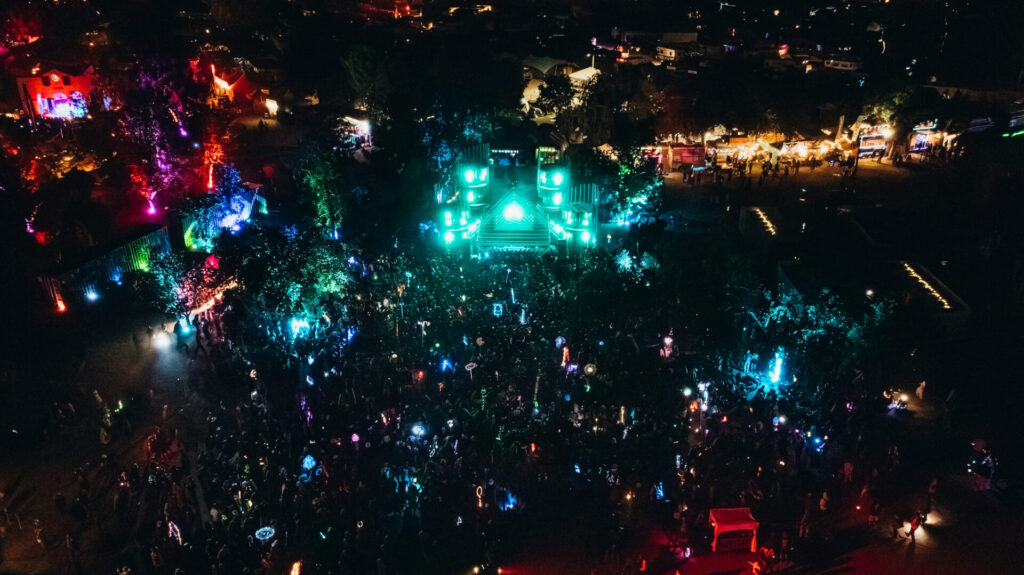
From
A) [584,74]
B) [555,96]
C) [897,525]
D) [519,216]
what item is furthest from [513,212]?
[584,74]

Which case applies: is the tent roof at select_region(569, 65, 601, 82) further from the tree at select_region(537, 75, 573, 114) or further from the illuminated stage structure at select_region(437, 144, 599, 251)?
the illuminated stage structure at select_region(437, 144, 599, 251)

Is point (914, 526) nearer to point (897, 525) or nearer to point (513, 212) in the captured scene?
point (897, 525)

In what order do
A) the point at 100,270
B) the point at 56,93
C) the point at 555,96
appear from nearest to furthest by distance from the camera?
the point at 100,270
the point at 56,93
the point at 555,96

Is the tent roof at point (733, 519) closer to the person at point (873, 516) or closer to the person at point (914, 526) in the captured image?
the person at point (873, 516)

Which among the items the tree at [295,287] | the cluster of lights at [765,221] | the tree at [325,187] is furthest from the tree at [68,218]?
the cluster of lights at [765,221]

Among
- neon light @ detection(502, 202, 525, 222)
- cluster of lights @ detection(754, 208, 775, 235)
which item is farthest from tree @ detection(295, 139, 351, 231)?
cluster of lights @ detection(754, 208, 775, 235)

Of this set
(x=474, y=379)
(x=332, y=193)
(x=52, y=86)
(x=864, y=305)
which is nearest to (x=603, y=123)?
(x=332, y=193)

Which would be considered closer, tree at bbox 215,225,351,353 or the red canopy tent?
the red canopy tent

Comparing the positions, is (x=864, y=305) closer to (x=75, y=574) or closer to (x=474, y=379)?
(x=474, y=379)
